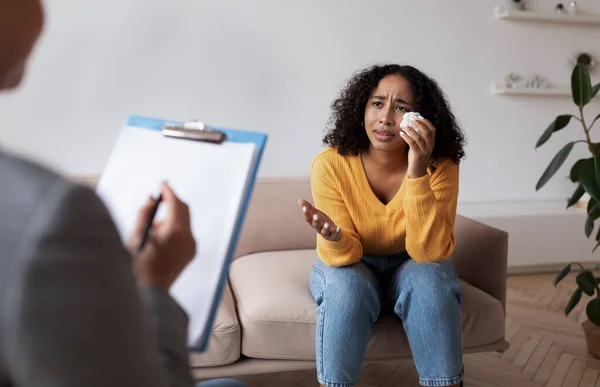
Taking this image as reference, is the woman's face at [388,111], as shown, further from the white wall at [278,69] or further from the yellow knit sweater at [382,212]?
the white wall at [278,69]

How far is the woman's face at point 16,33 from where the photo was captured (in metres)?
0.39

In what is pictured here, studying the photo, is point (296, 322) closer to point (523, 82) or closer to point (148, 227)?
point (148, 227)

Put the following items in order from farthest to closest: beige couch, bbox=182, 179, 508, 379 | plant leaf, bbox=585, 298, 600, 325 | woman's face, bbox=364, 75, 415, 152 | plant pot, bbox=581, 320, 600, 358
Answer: plant pot, bbox=581, 320, 600, 358, plant leaf, bbox=585, 298, 600, 325, woman's face, bbox=364, 75, 415, 152, beige couch, bbox=182, 179, 508, 379

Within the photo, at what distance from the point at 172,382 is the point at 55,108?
7.82 feet

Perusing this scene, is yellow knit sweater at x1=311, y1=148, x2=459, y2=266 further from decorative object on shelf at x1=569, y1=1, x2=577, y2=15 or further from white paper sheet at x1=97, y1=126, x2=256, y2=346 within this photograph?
decorative object on shelf at x1=569, y1=1, x2=577, y2=15

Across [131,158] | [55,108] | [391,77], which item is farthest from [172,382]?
[55,108]

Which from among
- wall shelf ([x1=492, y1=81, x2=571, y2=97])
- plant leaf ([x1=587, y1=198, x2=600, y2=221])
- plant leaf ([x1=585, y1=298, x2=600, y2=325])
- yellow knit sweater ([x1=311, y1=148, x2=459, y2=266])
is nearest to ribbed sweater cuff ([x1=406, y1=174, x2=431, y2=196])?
yellow knit sweater ([x1=311, y1=148, x2=459, y2=266])

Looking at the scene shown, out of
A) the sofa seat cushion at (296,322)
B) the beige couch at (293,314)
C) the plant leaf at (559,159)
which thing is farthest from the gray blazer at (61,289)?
the plant leaf at (559,159)

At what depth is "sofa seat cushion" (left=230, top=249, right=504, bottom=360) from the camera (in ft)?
5.19

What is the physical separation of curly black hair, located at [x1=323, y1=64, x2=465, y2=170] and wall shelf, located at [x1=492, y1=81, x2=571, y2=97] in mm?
1500

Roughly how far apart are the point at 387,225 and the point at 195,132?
3.35 feet

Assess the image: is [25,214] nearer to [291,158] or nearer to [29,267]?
[29,267]

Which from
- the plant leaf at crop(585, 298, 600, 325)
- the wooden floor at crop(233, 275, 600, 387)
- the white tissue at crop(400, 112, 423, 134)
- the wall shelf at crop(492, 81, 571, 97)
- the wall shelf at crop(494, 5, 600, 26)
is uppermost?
the wall shelf at crop(494, 5, 600, 26)

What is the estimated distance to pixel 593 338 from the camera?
219 centimetres
